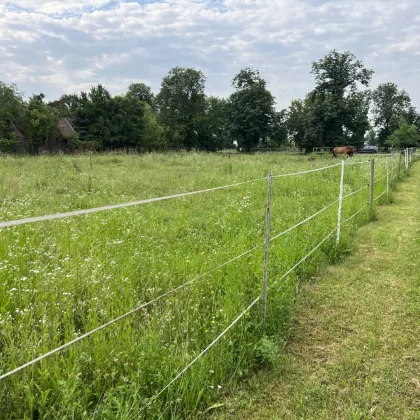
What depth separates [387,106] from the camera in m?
69.9

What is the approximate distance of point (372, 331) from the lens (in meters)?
3.15

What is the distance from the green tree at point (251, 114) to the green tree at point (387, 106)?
93.7 feet

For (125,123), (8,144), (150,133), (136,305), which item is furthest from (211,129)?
(136,305)

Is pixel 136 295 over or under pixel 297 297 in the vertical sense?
over

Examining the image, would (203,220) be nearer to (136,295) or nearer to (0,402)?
(136,295)

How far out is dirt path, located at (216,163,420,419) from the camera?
87.9 inches

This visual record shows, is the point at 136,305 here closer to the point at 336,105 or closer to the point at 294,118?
the point at 336,105

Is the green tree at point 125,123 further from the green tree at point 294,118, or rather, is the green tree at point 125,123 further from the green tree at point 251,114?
the green tree at point 294,118

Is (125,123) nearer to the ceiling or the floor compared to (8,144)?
nearer to the ceiling

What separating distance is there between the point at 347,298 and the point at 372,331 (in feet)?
2.27

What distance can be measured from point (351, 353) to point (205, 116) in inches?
2492

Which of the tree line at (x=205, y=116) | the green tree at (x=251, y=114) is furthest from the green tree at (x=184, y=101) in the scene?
the green tree at (x=251, y=114)

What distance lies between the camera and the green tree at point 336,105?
148 ft

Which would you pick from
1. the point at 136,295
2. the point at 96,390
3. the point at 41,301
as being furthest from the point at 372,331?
the point at 41,301
